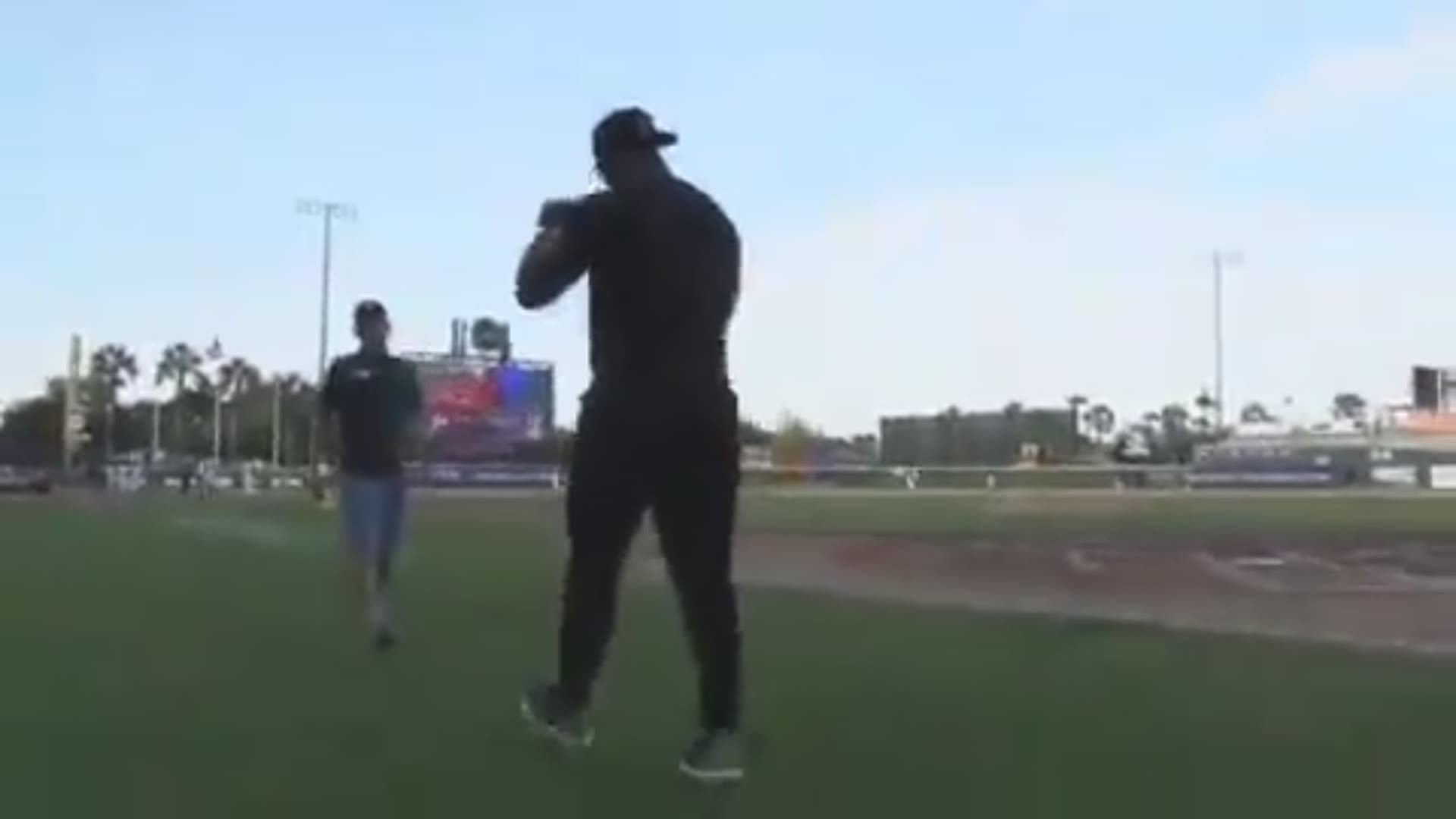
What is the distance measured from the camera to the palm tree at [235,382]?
153 meters

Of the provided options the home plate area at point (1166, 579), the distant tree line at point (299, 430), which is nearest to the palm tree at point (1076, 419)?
the distant tree line at point (299, 430)

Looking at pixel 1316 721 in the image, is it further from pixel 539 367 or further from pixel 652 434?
pixel 539 367

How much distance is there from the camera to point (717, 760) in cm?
556

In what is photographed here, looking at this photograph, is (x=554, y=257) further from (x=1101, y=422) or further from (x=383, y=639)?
(x=1101, y=422)

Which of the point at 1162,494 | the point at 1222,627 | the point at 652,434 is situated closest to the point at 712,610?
the point at 652,434

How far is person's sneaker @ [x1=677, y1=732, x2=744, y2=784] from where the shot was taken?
18.2 feet

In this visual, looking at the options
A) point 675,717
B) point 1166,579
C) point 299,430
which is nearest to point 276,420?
point 299,430

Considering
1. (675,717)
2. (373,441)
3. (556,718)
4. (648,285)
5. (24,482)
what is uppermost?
(24,482)

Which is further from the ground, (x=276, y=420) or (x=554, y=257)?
(x=276, y=420)

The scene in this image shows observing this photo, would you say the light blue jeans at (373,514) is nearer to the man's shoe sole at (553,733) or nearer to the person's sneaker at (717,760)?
the man's shoe sole at (553,733)

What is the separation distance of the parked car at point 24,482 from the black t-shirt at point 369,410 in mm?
66511

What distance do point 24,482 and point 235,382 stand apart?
271 ft

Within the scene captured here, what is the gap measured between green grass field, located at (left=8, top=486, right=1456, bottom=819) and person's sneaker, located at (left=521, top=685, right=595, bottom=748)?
0.10 m

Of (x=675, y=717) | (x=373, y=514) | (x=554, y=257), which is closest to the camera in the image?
(x=554, y=257)
